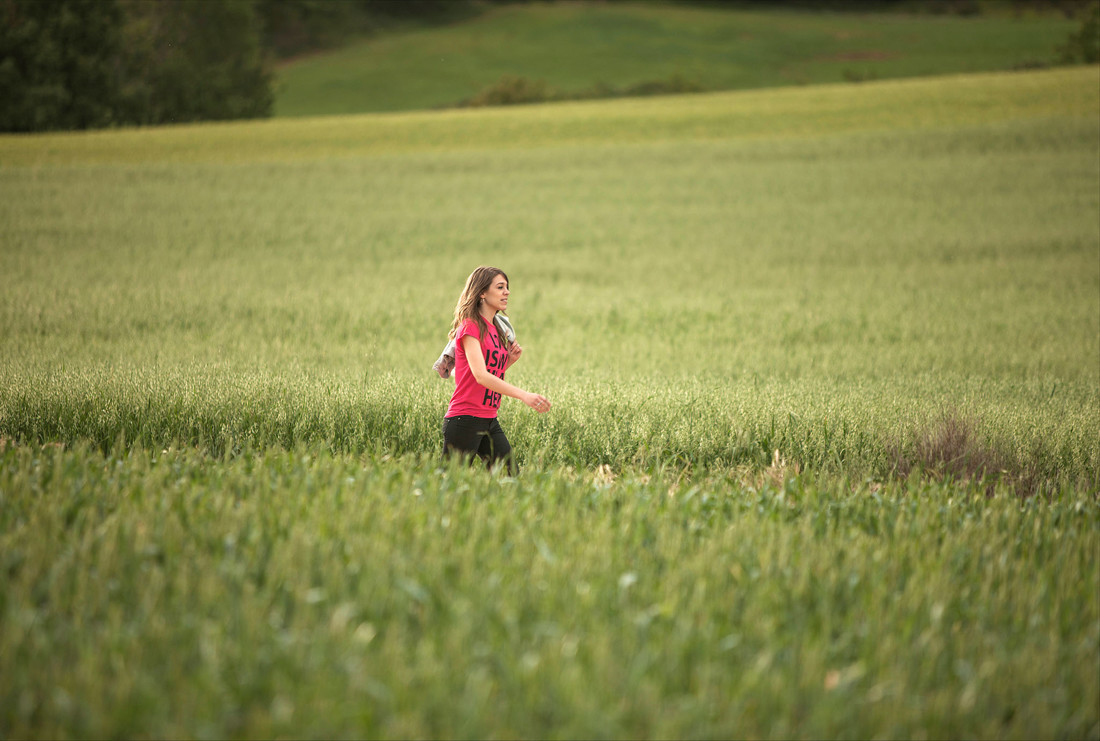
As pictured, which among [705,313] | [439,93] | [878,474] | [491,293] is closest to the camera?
[491,293]

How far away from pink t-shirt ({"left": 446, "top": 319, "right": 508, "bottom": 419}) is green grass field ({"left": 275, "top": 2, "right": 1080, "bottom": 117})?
196 ft

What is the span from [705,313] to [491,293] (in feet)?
24.5

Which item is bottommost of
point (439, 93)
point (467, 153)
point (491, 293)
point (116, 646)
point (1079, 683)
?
point (1079, 683)

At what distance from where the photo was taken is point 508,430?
17.9ft

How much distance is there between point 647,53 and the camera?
7462cm

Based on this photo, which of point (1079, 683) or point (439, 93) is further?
point (439, 93)

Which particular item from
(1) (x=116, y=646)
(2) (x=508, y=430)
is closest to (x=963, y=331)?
(2) (x=508, y=430)

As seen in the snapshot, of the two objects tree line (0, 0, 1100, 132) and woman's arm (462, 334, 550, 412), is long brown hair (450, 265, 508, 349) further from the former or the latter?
tree line (0, 0, 1100, 132)

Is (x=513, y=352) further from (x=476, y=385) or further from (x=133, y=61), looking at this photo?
(x=133, y=61)

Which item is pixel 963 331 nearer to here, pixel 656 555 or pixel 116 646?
pixel 656 555

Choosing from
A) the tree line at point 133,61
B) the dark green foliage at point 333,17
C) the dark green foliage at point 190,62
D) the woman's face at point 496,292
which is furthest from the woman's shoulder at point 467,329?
the dark green foliage at point 333,17

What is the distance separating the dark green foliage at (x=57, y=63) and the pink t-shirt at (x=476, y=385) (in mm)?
47112

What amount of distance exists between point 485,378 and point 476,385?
27cm

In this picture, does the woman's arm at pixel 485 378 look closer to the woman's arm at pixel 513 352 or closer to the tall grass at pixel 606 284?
the woman's arm at pixel 513 352
